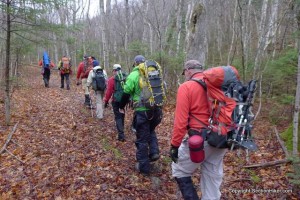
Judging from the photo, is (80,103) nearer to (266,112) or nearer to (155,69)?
(155,69)

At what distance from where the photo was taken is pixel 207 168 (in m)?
3.59

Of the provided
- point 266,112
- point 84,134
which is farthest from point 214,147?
point 266,112

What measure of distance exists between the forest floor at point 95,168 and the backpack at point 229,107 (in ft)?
6.24

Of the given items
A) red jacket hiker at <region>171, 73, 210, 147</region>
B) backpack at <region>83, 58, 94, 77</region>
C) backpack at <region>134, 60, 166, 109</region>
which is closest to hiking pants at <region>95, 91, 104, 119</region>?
backpack at <region>83, 58, 94, 77</region>

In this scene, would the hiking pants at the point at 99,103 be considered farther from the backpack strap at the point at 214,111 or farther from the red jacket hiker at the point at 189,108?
the backpack strap at the point at 214,111

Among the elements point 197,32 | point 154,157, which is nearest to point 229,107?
point 154,157

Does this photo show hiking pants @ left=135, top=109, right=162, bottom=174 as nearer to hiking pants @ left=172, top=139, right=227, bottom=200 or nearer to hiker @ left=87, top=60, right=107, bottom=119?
hiking pants @ left=172, top=139, right=227, bottom=200

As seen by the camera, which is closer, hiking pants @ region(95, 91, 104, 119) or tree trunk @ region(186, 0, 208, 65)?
tree trunk @ region(186, 0, 208, 65)

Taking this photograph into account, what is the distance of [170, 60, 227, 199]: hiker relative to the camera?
334 cm

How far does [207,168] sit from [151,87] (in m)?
1.92

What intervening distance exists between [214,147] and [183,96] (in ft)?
2.56

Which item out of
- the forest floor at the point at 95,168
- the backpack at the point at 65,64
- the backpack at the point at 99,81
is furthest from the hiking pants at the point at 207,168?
the backpack at the point at 65,64

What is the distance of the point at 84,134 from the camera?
23.9ft

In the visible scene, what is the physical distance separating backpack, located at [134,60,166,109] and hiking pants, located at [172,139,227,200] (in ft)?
4.89
